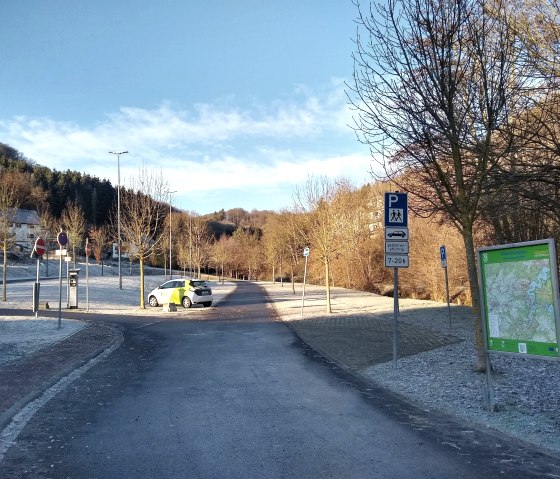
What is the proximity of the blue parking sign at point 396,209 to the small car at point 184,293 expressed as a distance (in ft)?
59.7

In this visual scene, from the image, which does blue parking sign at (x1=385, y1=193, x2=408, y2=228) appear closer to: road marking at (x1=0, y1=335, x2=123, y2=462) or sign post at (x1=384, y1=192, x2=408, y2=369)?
sign post at (x1=384, y1=192, x2=408, y2=369)

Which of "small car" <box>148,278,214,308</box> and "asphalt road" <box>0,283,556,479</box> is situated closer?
"asphalt road" <box>0,283,556,479</box>

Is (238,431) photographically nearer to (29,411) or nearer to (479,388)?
(29,411)

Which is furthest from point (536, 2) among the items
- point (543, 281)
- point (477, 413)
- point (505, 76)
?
point (477, 413)

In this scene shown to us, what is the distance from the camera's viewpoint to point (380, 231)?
4912cm

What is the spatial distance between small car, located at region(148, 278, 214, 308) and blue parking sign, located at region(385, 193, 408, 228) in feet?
59.7

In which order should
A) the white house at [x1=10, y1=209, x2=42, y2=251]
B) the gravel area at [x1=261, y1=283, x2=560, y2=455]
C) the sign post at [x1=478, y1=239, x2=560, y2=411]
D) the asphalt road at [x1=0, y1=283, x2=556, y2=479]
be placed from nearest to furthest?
the asphalt road at [x1=0, y1=283, x2=556, y2=479], the sign post at [x1=478, y1=239, x2=560, y2=411], the gravel area at [x1=261, y1=283, x2=560, y2=455], the white house at [x1=10, y1=209, x2=42, y2=251]

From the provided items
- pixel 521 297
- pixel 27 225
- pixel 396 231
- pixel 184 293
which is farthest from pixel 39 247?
pixel 27 225

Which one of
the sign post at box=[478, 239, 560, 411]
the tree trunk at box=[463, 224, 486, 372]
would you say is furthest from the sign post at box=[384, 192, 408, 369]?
the sign post at box=[478, 239, 560, 411]

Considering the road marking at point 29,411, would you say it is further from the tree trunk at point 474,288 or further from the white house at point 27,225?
the white house at point 27,225

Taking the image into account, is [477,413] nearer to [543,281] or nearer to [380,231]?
[543,281]

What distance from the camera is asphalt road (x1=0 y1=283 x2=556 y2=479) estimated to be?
445cm

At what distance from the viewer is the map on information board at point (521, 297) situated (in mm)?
5457

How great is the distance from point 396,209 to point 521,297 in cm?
431
